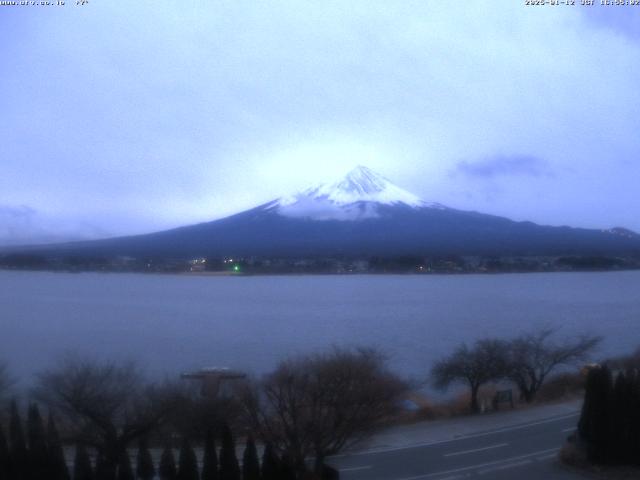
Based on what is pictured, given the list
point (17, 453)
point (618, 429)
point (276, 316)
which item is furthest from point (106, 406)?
point (276, 316)

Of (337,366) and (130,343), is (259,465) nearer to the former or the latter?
(337,366)

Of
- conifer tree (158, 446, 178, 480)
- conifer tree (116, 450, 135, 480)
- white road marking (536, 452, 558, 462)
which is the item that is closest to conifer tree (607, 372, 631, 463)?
white road marking (536, 452, 558, 462)

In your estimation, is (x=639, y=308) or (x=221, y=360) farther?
(x=639, y=308)

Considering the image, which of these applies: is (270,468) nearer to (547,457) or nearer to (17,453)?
(17,453)

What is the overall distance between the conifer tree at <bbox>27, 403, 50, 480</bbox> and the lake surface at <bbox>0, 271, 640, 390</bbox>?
16.0 ft

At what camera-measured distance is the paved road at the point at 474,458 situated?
22.5 ft

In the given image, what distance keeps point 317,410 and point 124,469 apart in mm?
1665

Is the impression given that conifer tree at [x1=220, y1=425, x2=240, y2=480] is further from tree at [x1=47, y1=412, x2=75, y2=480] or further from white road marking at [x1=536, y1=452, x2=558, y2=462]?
white road marking at [x1=536, y1=452, x2=558, y2=462]

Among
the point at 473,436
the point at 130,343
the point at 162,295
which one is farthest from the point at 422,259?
the point at 473,436

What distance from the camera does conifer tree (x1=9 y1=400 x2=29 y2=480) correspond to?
5805 mm

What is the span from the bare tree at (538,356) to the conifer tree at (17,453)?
8.68 metres

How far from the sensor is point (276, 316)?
67.1 feet

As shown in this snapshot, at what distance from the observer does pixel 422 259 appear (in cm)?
2461

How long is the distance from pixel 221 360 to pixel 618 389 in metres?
7.12
